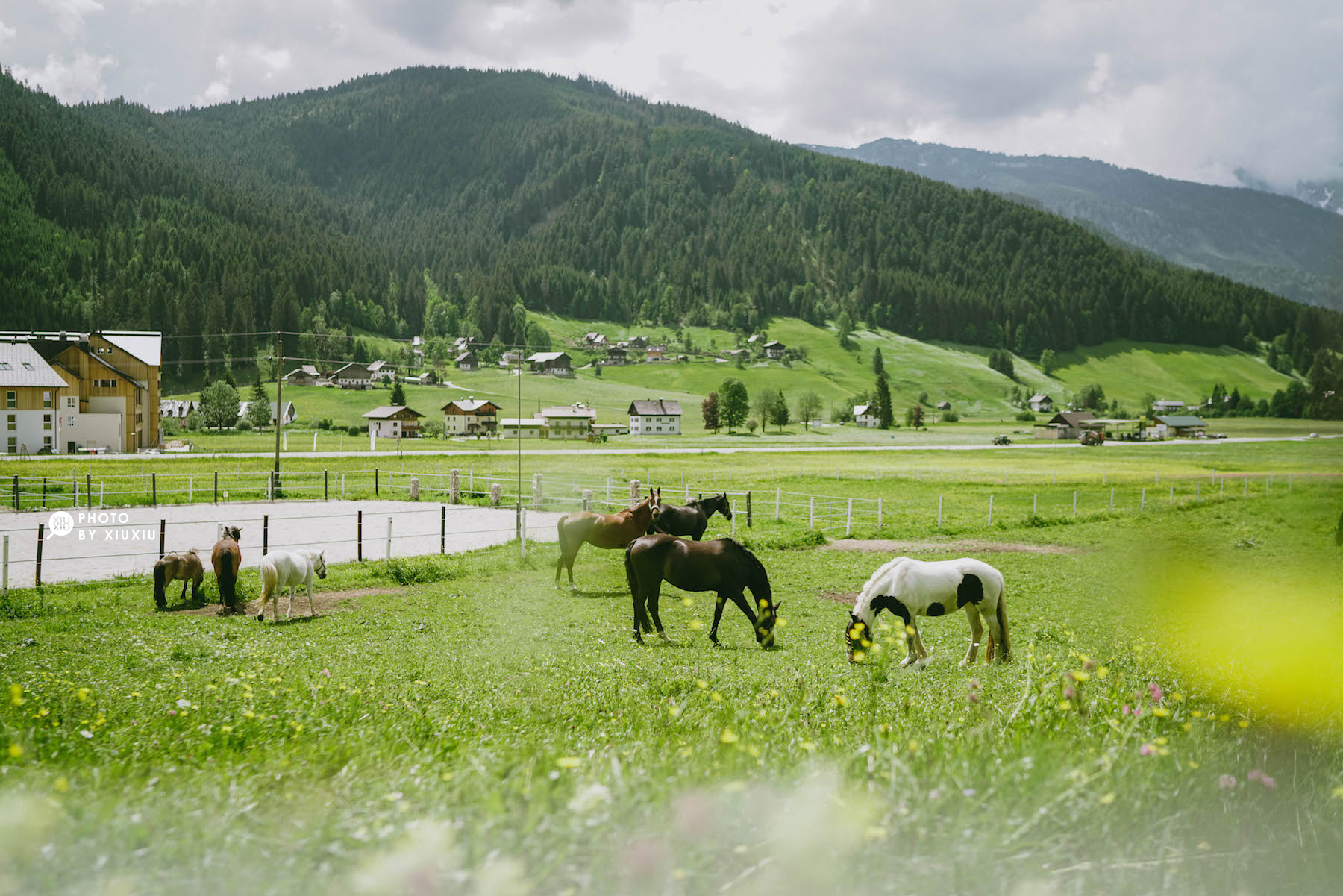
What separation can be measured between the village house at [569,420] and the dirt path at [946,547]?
6927 millimetres

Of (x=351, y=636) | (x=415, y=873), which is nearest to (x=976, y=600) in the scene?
(x=415, y=873)

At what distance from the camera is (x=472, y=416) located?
66.2 ft

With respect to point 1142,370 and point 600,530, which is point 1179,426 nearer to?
point 1142,370

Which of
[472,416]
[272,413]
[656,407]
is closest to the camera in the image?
[272,413]

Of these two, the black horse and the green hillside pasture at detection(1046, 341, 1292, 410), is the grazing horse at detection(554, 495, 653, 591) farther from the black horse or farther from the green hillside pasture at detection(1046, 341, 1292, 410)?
the green hillside pasture at detection(1046, 341, 1292, 410)

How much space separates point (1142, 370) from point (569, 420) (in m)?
15.1

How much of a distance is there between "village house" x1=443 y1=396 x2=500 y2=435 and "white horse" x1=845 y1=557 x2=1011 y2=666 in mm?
13892

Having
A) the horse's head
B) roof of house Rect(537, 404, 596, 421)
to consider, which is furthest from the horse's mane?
roof of house Rect(537, 404, 596, 421)

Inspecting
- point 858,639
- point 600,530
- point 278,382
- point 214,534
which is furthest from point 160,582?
point 858,639

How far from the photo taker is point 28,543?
1666cm

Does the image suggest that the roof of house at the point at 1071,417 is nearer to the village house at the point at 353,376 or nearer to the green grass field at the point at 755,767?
the green grass field at the point at 755,767

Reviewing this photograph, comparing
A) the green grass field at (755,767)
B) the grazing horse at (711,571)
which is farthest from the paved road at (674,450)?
the green grass field at (755,767)

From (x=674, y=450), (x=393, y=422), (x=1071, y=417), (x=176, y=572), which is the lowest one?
(x=176, y=572)

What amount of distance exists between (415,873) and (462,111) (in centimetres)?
17653
